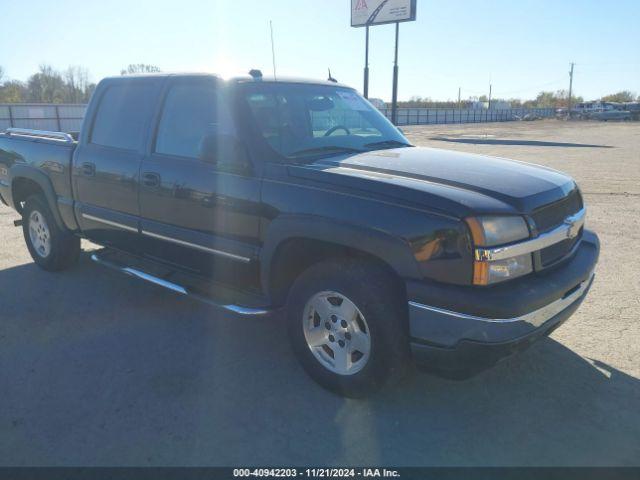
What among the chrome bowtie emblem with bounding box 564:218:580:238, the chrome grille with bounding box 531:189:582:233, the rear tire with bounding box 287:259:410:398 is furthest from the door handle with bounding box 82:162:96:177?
the chrome bowtie emblem with bounding box 564:218:580:238

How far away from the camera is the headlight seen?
2.64 m

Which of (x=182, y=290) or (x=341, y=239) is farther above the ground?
(x=341, y=239)

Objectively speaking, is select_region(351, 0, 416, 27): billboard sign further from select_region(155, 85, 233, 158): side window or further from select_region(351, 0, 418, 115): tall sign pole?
select_region(155, 85, 233, 158): side window

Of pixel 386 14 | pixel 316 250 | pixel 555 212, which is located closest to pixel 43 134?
pixel 316 250

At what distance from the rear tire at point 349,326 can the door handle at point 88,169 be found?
2417 millimetres

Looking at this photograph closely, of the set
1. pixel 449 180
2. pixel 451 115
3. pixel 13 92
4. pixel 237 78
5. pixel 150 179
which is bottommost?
pixel 150 179

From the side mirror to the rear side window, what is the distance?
1094mm

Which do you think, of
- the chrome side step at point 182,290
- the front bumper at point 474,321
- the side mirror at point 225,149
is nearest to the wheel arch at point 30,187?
the chrome side step at point 182,290

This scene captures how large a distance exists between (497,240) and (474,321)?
0.43 meters

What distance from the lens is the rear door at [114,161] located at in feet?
14.1

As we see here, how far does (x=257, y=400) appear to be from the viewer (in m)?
3.26

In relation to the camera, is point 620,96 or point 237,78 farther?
A: point 620,96

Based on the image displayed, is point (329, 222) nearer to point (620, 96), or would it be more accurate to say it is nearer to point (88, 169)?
point (88, 169)

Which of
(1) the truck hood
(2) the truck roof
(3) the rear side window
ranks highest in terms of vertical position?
(2) the truck roof
